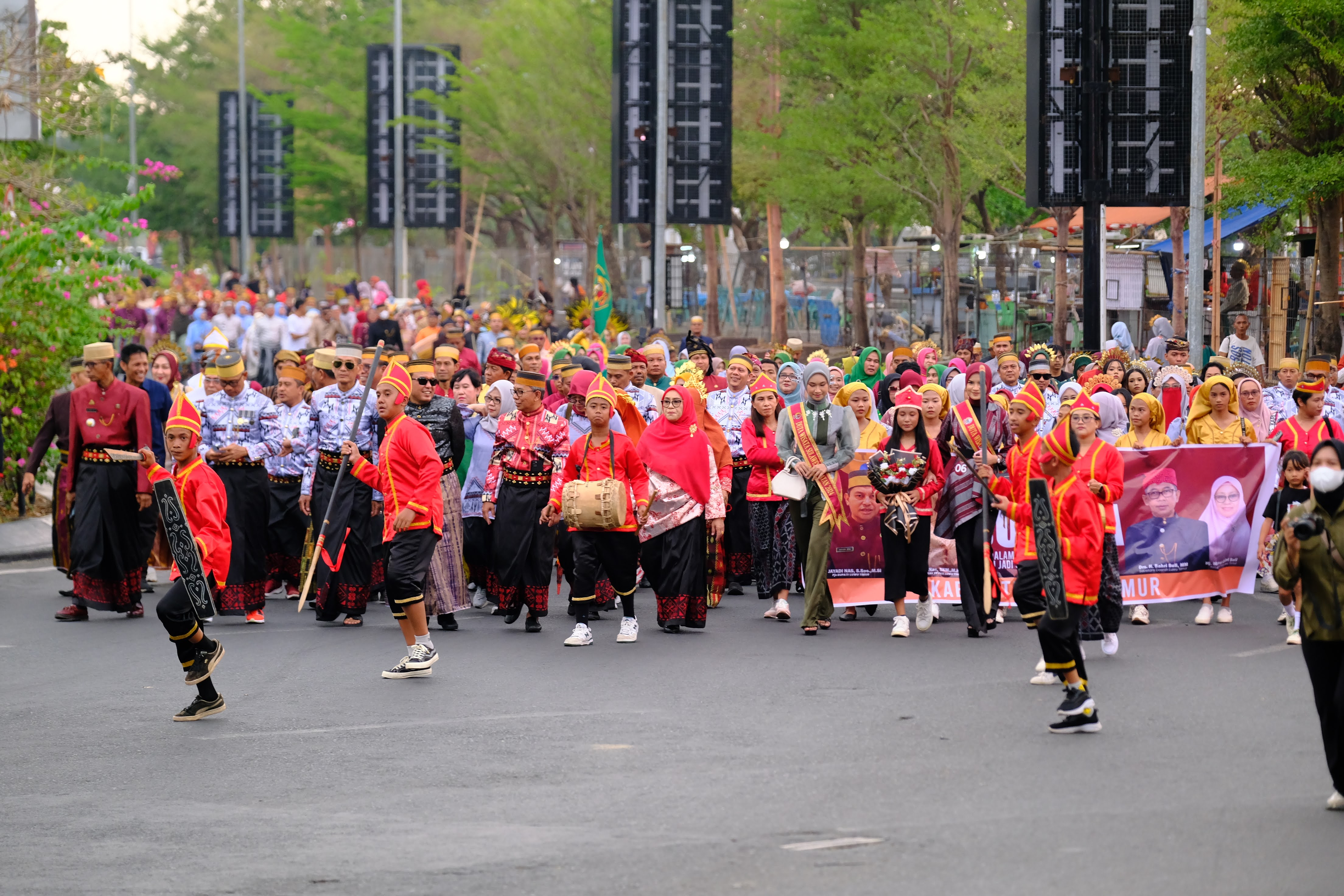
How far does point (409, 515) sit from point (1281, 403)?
7.73 meters

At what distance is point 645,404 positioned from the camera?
15.3 metres

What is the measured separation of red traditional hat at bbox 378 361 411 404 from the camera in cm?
1135

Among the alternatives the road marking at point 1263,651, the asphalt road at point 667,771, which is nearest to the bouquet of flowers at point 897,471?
the asphalt road at point 667,771

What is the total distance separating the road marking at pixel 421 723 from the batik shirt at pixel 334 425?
3.86 m

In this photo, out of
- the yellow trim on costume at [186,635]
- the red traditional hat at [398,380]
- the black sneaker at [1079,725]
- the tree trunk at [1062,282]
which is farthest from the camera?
the tree trunk at [1062,282]

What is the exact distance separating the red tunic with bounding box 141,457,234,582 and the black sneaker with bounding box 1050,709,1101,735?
15.5ft

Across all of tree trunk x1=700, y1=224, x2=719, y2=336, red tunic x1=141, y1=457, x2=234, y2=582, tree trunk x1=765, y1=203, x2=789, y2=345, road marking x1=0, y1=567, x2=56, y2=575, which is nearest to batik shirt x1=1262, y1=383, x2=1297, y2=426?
red tunic x1=141, y1=457, x2=234, y2=582

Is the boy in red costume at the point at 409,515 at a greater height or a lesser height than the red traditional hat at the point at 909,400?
lesser

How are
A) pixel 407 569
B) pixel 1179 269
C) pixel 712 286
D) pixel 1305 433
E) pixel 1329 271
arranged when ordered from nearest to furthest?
pixel 407 569
pixel 1305 433
pixel 1329 271
pixel 1179 269
pixel 712 286

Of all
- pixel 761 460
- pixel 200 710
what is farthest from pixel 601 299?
pixel 200 710

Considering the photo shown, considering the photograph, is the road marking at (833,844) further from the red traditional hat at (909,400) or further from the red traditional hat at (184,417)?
the red traditional hat at (909,400)

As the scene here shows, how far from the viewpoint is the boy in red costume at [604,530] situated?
1237cm

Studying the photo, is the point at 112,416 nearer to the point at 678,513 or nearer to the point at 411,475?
the point at 411,475

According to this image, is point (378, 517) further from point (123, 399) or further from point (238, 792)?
point (238, 792)
